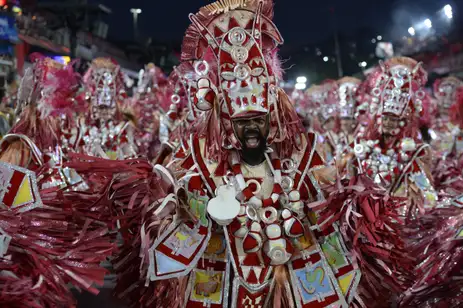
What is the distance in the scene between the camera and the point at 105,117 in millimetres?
6918

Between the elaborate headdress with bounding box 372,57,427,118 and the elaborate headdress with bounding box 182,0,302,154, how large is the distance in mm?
1951

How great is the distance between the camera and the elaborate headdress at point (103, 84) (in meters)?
6.91

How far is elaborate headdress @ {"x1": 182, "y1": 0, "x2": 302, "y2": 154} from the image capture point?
298cm

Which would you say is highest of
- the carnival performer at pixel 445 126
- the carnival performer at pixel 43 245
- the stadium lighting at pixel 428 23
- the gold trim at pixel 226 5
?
the stadium lighting at pixel 428 23

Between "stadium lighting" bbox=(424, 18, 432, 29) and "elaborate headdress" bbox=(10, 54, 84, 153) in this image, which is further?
"stadium lighting" bbox=(424, 18, 432, 29)

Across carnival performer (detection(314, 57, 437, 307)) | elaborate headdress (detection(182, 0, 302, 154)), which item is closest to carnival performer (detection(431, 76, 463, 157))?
carnival performer (detection(314, 57, 437, 307))

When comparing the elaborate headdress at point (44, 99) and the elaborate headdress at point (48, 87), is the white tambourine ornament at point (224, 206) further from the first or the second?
the elaborate headdress at point (48, 87)

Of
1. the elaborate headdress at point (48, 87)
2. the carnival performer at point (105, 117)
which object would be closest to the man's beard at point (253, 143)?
the elaborate headdress at point (48, 87)

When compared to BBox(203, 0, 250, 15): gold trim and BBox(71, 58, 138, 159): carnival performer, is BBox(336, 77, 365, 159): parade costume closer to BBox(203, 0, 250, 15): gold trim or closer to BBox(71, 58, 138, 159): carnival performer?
BBox(71, 58, 138, 159): carnival performer

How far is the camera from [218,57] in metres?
3.07

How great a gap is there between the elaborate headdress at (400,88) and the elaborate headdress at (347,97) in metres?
3.94

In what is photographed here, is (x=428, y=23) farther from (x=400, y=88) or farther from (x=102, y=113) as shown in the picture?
(x=400, y=88)

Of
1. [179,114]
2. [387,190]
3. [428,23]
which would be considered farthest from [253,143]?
[428,23]

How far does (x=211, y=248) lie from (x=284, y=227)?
401mm
